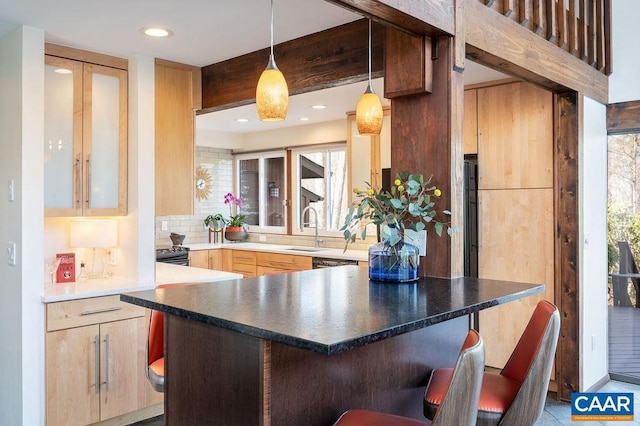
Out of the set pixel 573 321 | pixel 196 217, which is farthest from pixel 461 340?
pixel 196 217

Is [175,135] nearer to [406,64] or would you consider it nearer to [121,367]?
[121,367]

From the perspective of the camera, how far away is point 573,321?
3.69 metres

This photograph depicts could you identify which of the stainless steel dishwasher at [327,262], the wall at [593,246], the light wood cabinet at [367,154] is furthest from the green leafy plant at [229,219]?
the wall at [593,246]

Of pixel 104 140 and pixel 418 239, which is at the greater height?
pixel 104 140

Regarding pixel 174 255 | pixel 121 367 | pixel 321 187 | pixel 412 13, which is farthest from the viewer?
pixel 321 187

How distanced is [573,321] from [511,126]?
1517 mm

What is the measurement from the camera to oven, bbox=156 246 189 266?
537 cm

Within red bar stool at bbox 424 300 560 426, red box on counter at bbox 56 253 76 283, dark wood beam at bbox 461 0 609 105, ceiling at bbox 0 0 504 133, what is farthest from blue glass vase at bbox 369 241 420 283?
red box on counter at bbox 56 253 76 283

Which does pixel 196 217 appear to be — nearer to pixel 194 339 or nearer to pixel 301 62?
pixel 301 62

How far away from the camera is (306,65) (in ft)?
10.3

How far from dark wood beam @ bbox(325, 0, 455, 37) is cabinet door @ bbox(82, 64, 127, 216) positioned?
213cm

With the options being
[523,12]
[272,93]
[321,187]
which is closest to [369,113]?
[272,93]

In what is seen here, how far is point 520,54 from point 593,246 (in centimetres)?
183

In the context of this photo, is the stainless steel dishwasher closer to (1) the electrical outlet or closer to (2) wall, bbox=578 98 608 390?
(2) wall, bbox=578 98 608 390
